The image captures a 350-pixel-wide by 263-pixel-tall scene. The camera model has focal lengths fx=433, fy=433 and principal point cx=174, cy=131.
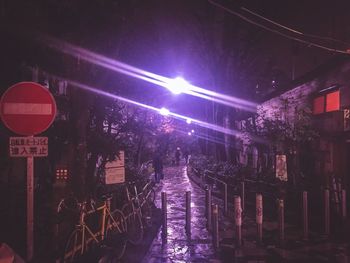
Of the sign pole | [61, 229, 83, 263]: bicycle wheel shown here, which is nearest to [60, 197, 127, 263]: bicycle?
[61, 229, 83, 263]: bicycle wheel

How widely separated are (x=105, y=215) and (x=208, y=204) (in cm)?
449

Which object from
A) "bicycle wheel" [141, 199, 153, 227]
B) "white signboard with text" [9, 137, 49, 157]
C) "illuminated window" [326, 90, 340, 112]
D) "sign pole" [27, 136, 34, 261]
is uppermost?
"illuminated window" [326, 90, 340, 112]

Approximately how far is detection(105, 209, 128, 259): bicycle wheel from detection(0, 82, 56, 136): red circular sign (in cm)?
246

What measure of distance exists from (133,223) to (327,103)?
1143cm

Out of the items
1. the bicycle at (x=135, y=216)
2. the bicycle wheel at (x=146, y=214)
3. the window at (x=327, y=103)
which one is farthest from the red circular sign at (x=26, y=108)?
the window at (x=327, y=103)

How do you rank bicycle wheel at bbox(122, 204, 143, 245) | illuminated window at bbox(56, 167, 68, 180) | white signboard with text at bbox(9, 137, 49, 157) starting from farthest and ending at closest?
illuminated window at bbox(56, 167, 68, 180), bicycle wheel at bbox(122, 204, 143, 245), white signboard with text at bbox(9, 137, 49, 157)

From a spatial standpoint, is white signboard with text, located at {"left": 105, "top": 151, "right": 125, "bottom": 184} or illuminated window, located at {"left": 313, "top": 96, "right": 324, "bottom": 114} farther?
illuminated window, located at {"left": 313, "top": 96, "right": 324, "bottom": 114}

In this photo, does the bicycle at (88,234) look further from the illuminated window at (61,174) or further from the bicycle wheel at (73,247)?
the illuminated window at (61,174)

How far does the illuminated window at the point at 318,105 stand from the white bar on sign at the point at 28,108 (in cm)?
1472

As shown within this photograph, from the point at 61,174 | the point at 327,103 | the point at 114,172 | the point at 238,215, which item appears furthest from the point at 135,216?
the point at 327,103

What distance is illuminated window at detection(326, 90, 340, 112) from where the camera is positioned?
57.7 ft

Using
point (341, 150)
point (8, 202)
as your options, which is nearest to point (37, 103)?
point (8, 202)

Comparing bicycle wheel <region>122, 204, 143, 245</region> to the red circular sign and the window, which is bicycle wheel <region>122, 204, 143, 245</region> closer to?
the red circular sign

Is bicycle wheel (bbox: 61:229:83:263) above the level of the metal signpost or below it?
below
